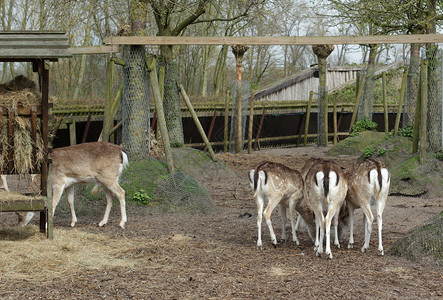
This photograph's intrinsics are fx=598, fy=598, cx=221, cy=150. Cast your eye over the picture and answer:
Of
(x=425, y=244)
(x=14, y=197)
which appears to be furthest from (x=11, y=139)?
(x=425, y=244)

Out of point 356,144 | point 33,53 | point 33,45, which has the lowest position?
point 356,144

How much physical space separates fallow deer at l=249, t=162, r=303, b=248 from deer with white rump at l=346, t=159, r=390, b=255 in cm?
70

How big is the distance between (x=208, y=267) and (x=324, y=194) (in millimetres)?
1709

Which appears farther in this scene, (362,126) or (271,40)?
(362,126)

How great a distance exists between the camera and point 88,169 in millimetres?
8914

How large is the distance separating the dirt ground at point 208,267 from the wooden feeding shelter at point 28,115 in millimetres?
514

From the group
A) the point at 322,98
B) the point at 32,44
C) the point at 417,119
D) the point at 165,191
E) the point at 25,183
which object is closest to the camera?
the point at 32,44

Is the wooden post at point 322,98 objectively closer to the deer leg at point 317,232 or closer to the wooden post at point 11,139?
the deer leg at point 317,232

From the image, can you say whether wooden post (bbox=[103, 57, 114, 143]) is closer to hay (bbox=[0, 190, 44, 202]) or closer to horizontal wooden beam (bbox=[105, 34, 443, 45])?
horizontal wooden beam (bbox=[105, 34, 443, 45])

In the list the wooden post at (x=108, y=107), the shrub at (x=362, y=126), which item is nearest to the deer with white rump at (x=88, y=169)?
the wooden post at (x=108, y=107)

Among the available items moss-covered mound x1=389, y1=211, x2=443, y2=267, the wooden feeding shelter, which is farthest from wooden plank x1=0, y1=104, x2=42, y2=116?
moss-covered mound x1=389, y1=211, x2=443, y2=267

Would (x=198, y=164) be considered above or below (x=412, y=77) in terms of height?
below

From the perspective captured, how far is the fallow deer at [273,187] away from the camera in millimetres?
7535

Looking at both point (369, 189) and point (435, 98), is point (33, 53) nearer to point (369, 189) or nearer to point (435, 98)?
point (369, 189)
